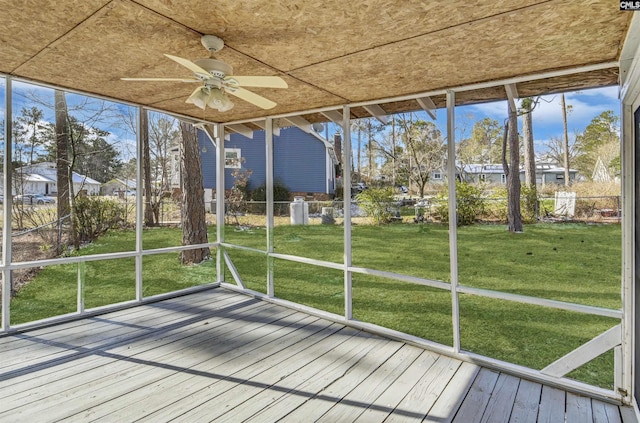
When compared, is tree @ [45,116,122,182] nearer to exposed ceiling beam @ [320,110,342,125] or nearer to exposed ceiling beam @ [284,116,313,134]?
exposed ceiling beam @ [284,116,313,134]

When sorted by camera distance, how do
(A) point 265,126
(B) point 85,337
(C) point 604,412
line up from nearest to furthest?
(C) point 604,412
(B) point 85,337
(A) point 265,126

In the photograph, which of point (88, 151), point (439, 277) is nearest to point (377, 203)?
point (439, 277)

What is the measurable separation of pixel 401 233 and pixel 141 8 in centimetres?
462

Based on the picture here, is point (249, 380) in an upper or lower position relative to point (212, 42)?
lower

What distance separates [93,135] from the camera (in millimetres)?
5168

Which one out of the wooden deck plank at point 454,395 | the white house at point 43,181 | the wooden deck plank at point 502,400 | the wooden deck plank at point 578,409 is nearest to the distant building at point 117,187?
the white house at point 43,181

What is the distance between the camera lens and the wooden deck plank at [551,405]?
2163 millimetres

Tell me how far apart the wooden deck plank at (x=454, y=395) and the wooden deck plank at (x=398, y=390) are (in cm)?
23

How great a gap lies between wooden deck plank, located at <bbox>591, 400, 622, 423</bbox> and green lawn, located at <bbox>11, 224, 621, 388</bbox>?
55 centimetres

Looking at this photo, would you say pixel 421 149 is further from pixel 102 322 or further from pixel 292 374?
pixel 102 322

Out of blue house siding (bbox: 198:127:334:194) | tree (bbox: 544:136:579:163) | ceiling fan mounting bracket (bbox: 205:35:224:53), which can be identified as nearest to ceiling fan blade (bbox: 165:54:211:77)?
ceiling fan mounting bracket (bbox: 205:35:224:53)

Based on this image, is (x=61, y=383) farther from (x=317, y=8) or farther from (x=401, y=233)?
(x=401, y=233)

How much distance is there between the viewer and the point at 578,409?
2260 mm

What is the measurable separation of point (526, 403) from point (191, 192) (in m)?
5.72
